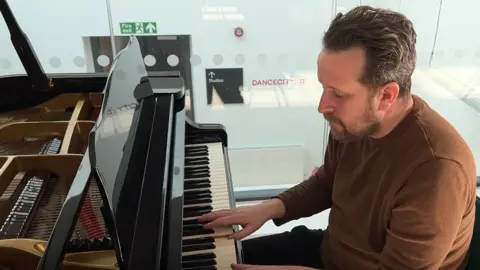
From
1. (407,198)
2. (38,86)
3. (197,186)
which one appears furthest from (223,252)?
(38,86)

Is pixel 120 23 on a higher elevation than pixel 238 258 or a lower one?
higher

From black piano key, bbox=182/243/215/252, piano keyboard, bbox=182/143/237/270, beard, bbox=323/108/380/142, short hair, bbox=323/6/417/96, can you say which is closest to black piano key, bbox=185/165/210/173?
piano keyboard, bbox=182/143/237/270

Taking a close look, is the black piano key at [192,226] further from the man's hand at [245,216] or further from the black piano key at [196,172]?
the black piano key at [196,172]

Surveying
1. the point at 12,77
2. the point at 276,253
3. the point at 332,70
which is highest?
the point at 332,70

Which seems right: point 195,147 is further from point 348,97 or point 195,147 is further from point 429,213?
point 429,213

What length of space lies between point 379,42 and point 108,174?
668 mm

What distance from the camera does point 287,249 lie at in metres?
1.63

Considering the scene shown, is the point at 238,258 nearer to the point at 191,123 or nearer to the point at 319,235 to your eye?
the point at 319,235

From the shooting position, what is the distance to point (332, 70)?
1.17 meters

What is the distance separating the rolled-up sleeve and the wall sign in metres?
1.78

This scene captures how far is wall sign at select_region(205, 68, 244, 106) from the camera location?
9.27 ft

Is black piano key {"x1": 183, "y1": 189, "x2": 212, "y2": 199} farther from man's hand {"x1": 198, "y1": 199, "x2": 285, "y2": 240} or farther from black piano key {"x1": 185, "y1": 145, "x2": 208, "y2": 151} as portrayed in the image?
black piano key {"x1": 185, "y1": 145, "x2": 208, "y2": 151}

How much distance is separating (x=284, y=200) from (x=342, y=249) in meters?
0.28

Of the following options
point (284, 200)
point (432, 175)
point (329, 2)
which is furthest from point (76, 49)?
point (432, 175)
